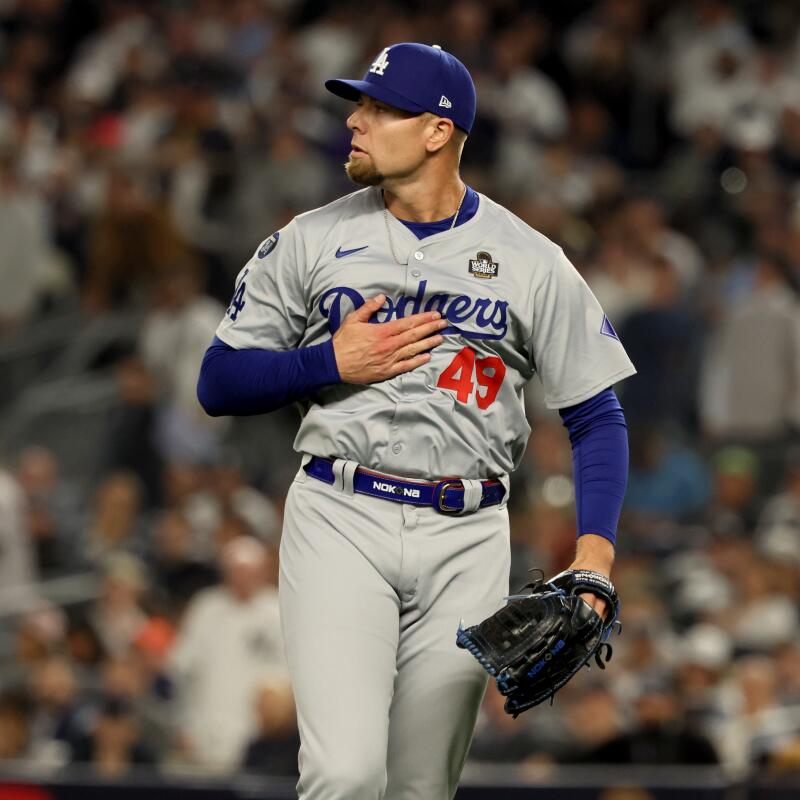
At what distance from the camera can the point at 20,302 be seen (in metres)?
10.5

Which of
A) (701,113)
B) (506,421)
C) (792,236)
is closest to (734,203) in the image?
(792,236)

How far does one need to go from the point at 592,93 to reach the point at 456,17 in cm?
112

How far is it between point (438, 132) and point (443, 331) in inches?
18.1

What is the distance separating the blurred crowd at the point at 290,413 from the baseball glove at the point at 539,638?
148 inches

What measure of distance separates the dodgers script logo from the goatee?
26 cm

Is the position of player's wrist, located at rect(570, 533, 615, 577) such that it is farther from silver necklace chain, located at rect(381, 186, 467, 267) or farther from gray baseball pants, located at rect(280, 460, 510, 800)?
silver necklace chain, located at rect(381, 186, 467, 267)

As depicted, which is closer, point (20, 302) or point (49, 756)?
point (49, 756)

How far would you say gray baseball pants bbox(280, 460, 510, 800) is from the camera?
3.64 m

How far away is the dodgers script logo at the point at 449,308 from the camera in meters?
3.84

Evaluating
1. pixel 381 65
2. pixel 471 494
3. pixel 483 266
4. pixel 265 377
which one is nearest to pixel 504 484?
pixel 471 494

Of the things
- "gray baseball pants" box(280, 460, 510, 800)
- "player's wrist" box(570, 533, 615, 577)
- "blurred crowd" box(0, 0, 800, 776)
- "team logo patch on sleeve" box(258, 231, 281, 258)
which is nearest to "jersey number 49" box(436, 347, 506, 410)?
"gray baseball pants" box(280, 460, 510, 800)

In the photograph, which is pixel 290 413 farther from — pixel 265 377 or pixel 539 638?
pixel 539 638

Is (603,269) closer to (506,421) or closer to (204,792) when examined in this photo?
(204,792)

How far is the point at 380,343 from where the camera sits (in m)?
3.75
